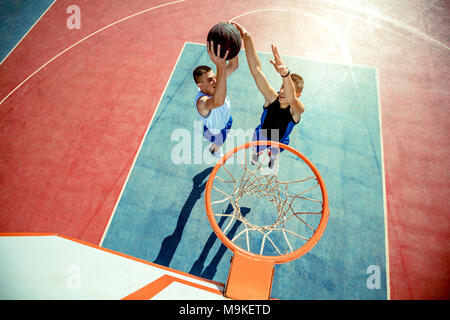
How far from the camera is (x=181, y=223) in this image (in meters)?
3.61

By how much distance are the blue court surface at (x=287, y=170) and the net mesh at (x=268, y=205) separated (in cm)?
23

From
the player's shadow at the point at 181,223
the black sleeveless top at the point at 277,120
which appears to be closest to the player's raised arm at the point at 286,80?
the black sleeveless top at the point at 277,120

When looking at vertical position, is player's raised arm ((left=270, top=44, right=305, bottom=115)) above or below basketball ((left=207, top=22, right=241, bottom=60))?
below

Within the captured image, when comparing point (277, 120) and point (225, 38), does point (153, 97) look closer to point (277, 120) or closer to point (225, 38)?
point (225, 38)

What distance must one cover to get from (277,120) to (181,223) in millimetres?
2149

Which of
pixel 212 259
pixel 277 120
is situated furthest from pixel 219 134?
pixel 212 259

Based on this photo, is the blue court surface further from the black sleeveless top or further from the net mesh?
the black sleeveless top

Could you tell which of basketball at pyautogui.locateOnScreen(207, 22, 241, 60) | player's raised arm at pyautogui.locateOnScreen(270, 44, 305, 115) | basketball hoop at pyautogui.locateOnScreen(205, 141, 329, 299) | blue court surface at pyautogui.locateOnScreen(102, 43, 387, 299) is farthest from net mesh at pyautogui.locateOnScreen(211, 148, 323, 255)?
basketball at pyautogui.locateOnScreen(207, 22, 241, 60)

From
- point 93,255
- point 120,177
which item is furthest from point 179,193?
point 93,255

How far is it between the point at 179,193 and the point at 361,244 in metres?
2.96

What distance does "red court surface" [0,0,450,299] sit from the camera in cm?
368

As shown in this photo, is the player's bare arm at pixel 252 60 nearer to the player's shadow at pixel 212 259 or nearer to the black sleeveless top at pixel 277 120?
the black sleeveless top at pixel 277 120

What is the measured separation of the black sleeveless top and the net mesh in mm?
535
